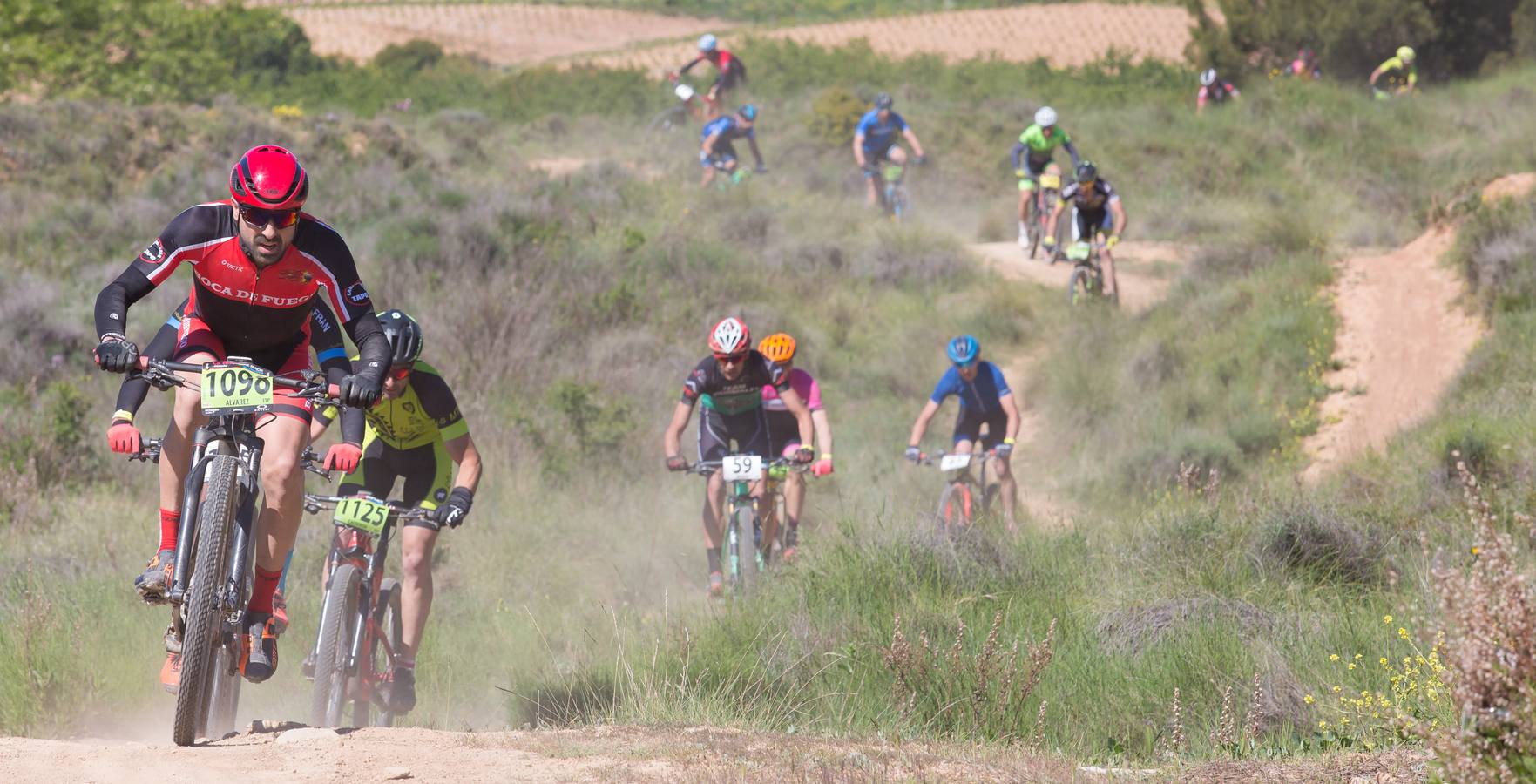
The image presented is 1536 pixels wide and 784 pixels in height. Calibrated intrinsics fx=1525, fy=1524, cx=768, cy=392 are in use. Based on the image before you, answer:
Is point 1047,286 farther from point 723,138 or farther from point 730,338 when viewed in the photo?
point 730,338

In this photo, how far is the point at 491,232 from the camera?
1748 cm

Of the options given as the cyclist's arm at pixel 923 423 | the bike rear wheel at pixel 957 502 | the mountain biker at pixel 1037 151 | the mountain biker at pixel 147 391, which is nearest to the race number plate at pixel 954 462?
the bike rear wheel at pixel 957 502

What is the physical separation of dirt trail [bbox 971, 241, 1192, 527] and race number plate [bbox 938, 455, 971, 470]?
1.36m

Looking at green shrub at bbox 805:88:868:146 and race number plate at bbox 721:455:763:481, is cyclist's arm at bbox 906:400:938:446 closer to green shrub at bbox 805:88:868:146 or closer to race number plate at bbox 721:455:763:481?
race number plate at bbox 721:455:763:481

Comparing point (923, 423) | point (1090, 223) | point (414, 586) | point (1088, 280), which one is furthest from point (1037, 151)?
point (414, 586)

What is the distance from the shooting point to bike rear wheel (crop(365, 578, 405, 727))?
284 inches

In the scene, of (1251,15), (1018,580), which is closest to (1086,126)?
(1251,15)

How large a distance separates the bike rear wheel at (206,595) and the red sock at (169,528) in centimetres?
25

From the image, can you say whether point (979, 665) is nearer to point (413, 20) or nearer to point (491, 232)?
point (491, 232)

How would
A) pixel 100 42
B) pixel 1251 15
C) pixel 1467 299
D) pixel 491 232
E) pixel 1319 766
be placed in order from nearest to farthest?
pixel 1319 766, pixel 1467 299, pixel 491 232, pixel 100 42, pixel 1251 15

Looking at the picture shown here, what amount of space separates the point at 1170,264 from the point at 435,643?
14210 mm

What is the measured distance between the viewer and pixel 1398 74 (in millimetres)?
32094

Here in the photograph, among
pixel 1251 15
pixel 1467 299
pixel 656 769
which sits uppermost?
pixel 1251 15

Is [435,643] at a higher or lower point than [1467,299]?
lower
